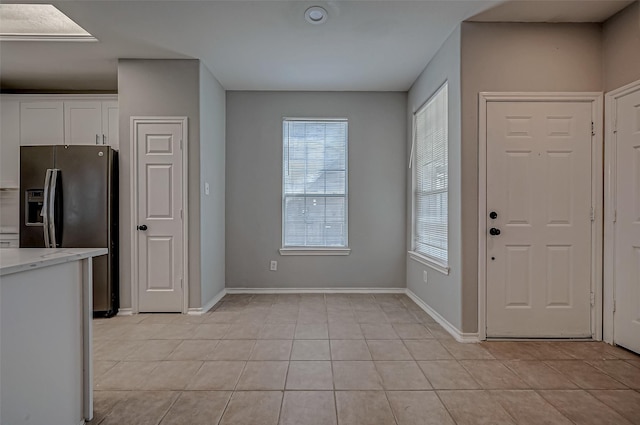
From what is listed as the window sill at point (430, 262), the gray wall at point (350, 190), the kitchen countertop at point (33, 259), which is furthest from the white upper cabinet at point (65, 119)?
the window sill at point (430, 262)

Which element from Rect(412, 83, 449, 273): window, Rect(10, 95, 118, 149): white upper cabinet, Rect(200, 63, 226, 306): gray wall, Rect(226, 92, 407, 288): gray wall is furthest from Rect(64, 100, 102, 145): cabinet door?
Rect(412, 83, 449, 273): window

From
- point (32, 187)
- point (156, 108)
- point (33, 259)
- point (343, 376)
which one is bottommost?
point (343, 376)

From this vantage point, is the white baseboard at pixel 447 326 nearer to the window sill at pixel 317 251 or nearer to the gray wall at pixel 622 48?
the window sill at pixel 317 251

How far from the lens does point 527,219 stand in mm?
2895

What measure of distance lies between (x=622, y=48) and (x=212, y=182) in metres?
3.98

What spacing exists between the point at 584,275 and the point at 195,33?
3910 millimetres

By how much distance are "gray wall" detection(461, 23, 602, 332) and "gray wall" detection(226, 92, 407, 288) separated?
1733 millimetres

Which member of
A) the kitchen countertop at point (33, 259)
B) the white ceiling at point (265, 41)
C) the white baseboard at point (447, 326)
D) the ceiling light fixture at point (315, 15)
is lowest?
the white baseboard at point (447, 326)

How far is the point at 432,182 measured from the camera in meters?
3.72

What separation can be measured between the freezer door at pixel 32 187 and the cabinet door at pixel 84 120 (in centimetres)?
74

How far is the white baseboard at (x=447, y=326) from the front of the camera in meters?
2.88

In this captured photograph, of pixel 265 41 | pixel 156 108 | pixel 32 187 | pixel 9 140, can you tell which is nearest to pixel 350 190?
pixel 265 41

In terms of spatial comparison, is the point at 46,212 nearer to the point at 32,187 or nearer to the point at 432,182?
the point at 32,187

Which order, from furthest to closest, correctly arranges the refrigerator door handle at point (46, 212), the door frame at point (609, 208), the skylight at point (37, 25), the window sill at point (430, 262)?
1. the refrigerator door handle at point (46, 212)
2. the window sill at point (430, 262)
3. the skylight at point (37, 25)
4. the door frame at point (609, 208)
